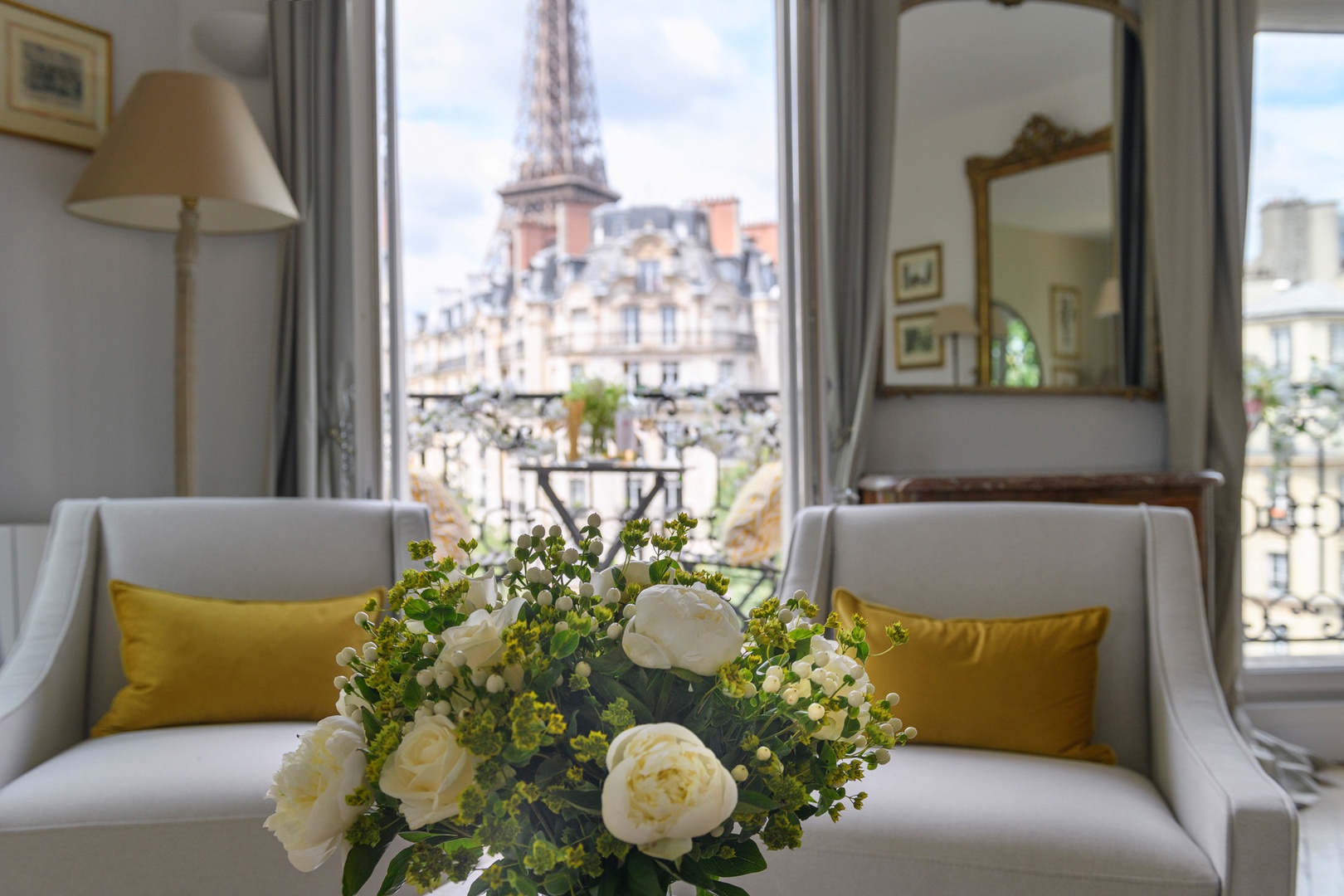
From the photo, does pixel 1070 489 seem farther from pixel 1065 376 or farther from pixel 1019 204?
pixel 1019 204

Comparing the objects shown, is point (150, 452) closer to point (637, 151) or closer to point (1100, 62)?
point (1100, 62)

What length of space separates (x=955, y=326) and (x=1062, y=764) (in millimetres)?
1834

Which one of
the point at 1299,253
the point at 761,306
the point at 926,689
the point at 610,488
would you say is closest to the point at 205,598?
the point at 926,689

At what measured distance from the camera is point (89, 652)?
200 cm

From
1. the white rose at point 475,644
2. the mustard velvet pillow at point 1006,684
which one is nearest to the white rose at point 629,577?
the white rose at point 475,644

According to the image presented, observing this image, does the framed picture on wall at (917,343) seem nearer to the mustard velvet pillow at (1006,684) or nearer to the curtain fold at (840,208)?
the curtain fold at (840,208)

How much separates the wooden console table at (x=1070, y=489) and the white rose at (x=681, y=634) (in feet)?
6.53

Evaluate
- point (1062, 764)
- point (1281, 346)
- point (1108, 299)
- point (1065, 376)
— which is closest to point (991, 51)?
point (1108, 299)

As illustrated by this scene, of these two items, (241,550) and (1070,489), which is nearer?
(241,550)

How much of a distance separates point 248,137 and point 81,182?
425 mm

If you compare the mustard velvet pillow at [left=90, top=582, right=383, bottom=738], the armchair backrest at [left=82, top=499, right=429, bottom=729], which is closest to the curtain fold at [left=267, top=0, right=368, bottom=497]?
the armchair backrest at [left=82, top=499, right=429, bottom=729]

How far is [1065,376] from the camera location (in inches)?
127

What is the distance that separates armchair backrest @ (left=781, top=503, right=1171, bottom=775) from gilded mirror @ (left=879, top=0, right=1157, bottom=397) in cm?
122

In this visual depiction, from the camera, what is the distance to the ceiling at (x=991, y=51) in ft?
10.4
